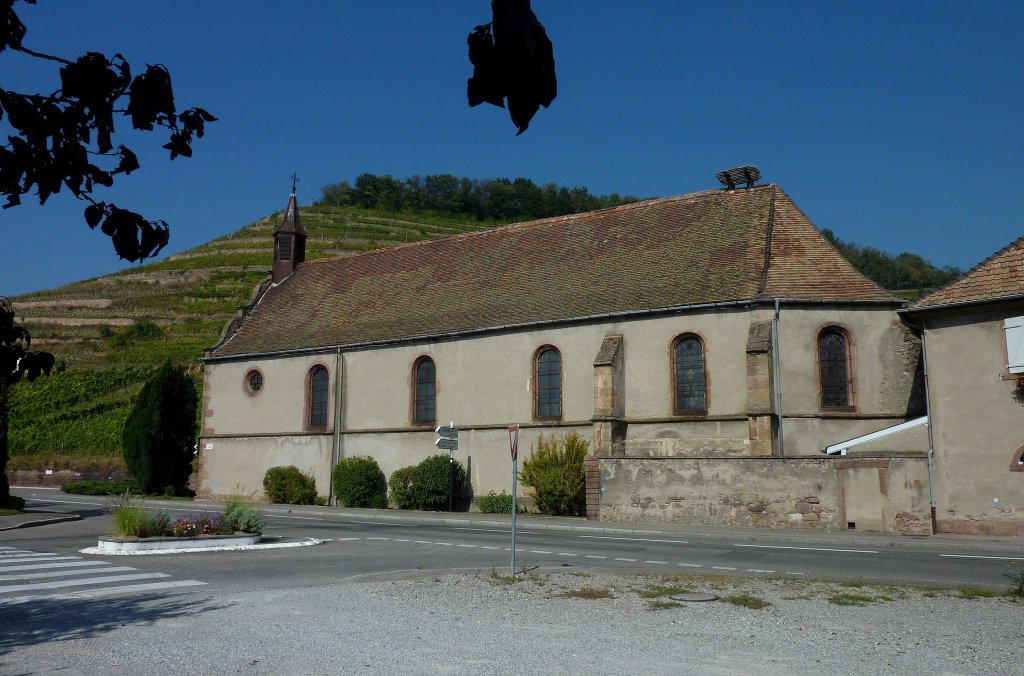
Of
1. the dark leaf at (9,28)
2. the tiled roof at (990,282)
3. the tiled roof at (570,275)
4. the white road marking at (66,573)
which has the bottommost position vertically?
the white road marking at (66,573)

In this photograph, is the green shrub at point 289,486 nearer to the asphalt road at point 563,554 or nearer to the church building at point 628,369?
the church building at point 628,369

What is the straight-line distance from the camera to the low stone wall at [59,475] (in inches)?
1783

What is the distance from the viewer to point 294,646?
25.8ft

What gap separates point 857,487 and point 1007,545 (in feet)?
12.1

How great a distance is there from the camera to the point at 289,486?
106ft

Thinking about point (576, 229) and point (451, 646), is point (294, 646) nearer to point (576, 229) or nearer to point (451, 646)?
point (451, 646)

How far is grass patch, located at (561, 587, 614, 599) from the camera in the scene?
10670mm

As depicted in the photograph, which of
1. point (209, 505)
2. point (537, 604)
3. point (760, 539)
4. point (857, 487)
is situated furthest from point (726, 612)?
point (209, 505)

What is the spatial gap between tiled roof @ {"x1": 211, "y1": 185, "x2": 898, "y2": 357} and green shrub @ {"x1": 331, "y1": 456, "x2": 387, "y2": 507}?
4.47 m

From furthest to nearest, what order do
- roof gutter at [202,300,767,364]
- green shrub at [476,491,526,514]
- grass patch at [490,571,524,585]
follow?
green shrub at [476,491,526,514], roof gutter at [202,300,767,364], grass patch at [490,571,524,585]

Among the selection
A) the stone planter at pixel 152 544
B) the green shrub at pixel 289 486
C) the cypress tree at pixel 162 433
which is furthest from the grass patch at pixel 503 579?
the cypress tree at pixel 162 433

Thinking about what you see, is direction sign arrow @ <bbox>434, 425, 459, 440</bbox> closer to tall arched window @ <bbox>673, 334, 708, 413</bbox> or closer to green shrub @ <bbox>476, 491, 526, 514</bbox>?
green shrub @ <bbox>476, 491, 526, 514</bbox>

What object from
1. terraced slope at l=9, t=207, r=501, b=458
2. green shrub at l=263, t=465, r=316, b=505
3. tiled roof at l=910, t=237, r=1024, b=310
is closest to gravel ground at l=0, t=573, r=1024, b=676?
tiled roof at l=910, t=237, r=1024, b=310

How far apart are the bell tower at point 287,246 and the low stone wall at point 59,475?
13719 mm
